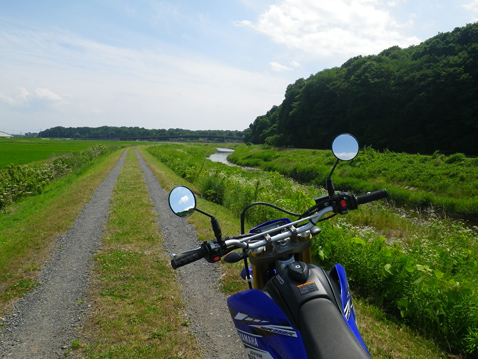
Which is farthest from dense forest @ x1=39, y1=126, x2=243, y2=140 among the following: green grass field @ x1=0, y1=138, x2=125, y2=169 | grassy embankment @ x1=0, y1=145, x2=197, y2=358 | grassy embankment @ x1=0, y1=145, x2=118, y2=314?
grassy embankment @ x1=0, y1=145, x2=197, y2=358

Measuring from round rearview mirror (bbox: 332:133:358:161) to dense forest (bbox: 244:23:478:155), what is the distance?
1430 inches

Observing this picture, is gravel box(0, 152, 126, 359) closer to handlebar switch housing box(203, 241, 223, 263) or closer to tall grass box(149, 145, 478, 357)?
handlebar switch housing box(203, 241, 223, 263)

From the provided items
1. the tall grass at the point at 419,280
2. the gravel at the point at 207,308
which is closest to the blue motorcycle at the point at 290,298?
the gravel at the point at 207,308

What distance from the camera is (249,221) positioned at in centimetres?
973

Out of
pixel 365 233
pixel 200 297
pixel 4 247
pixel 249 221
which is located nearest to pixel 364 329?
pixel 200 297

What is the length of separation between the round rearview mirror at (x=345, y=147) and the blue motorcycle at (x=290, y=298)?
41cm

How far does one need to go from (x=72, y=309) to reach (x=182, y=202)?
328 centimetres

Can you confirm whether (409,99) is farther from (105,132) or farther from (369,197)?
(105,132)

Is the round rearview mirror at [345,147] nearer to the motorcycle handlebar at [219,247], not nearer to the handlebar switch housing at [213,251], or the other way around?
the motorcycle handlebar at [219,247]

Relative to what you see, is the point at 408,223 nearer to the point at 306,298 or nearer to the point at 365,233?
→ the point at 365,233

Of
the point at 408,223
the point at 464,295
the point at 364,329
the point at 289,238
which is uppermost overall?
the point at 289,238

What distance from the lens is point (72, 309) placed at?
4492 mm

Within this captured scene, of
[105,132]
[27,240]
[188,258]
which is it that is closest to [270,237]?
[188,258]

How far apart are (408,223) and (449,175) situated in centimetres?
1075
